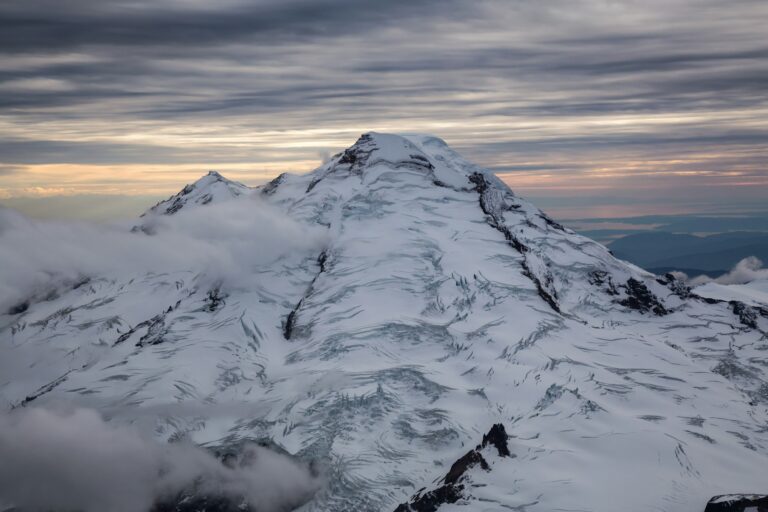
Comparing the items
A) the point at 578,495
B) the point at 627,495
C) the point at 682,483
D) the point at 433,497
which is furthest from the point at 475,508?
the point at 682,483

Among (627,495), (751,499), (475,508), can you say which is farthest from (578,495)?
(751,499)

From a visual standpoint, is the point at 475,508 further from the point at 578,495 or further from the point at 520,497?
the point at 578,495

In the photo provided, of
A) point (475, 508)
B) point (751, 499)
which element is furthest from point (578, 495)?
point (751, 499)

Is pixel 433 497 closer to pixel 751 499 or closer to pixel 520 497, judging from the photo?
pixel 520 497

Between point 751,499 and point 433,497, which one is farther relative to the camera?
point 433,497

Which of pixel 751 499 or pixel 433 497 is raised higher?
pixel 751 499

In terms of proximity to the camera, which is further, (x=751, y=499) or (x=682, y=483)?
(x=682, y=483)
